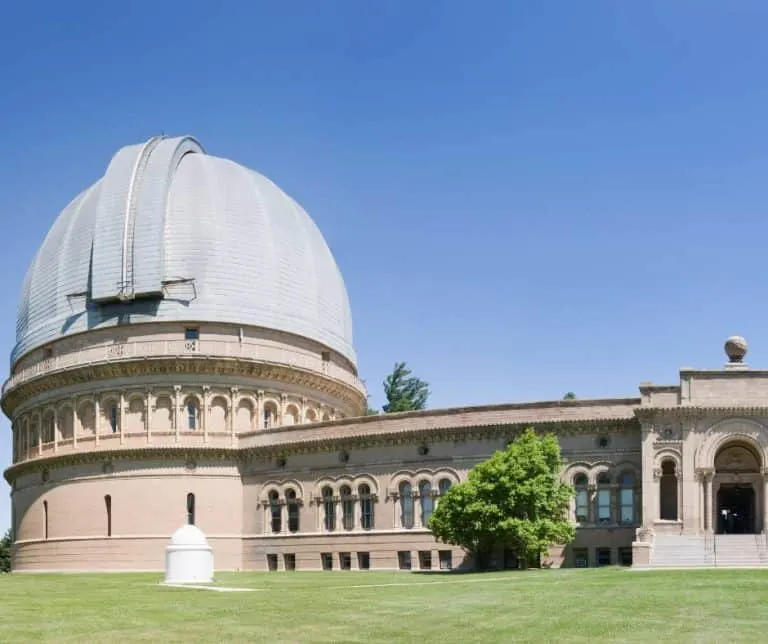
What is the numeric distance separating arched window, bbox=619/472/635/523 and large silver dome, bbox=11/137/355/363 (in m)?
25.0

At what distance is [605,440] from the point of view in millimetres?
57188

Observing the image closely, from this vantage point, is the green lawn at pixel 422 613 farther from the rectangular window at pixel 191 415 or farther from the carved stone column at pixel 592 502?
the rectangular window at pixel 191 415

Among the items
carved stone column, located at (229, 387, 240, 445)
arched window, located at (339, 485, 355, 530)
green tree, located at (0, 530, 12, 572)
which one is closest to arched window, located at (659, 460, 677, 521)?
arched window, located at (339, 485, 355, 530)

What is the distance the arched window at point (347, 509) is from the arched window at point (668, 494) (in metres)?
16.4

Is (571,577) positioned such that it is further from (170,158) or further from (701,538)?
(170,158)

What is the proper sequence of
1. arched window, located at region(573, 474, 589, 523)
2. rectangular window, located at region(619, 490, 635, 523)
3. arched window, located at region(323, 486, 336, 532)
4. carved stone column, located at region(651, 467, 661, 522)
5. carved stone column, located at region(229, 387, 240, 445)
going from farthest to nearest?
carved stone column, located at region(229, 387, 240, 445) → arched window, located at region(323, 486, 336, 532) → arched window, located at region(573, 474, 589, 523) → rectangular window, located at region(619, 490, 635, 523) → carved stone column, located at region(651, 467, 661, 522)

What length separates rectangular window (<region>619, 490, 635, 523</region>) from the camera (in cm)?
5647

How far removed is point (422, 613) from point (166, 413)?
46164 millimetres

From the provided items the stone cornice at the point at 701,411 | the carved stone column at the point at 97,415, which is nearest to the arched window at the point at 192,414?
the carved stone column at the point at 97,415

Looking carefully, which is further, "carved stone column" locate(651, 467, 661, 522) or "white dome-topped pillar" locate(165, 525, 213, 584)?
"carved stone column" locate(651, 467, 661, 522)

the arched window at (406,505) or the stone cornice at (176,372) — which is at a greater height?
the stone cornice at (176,372)

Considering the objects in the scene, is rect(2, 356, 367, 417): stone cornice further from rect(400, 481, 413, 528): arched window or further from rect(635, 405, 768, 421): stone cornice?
rect(635, 405, 768, 421): stone cornice

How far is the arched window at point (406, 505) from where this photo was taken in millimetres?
62344

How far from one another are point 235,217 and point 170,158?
530 cm
